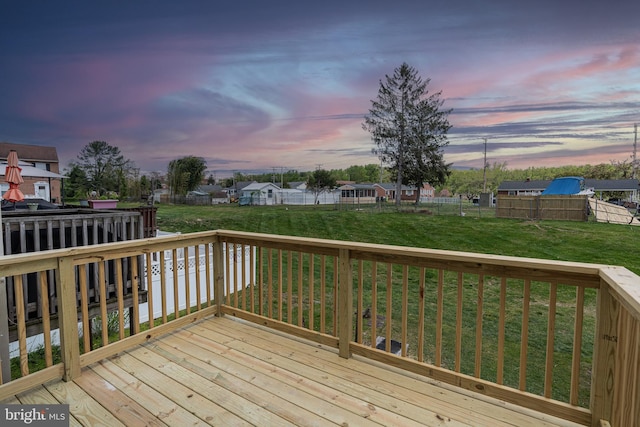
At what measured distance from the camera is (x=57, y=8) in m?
6.97

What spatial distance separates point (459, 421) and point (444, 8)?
35.7 feet

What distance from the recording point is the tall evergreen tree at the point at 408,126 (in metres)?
22.8

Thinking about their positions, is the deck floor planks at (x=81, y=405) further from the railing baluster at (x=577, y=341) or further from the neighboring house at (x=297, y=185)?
the neighboring house at (x=297, y=185)

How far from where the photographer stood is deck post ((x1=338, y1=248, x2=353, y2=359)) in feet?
8.04

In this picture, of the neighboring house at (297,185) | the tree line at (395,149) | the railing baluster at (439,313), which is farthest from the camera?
the neighboring house at (297,185)

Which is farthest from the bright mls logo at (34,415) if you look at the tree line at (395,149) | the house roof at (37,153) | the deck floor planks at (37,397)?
the house roof at (37,153)

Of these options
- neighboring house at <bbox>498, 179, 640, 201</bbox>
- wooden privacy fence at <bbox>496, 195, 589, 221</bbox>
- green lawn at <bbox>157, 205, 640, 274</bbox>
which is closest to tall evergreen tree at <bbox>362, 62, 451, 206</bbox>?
green lawn at <bbox>157, 205, 640, 274</bbox>

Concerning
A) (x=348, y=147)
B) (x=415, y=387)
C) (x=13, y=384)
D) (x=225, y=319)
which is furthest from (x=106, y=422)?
(x=348, y=147)

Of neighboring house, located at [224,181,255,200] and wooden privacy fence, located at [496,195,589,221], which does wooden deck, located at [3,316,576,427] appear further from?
neighboring house, located at [224,181,255,200]

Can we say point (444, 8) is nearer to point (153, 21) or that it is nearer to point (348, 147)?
point (153, 21)

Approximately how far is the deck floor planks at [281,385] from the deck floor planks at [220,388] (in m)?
0.06

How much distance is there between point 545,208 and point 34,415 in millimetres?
17674

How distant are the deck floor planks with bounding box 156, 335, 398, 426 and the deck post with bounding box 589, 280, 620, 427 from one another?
3.60ft

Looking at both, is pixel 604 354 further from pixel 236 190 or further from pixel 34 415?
pixel 236 190
